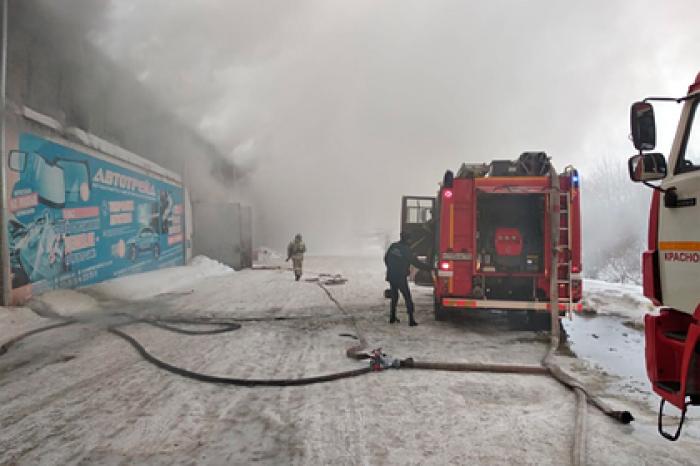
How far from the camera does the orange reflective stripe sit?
258 cm

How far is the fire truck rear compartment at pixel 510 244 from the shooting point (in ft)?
23.7

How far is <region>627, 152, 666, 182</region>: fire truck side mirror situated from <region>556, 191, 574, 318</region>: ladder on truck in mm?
3791

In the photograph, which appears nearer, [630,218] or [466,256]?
[466,256]

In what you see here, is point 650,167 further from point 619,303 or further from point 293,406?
point 619,303

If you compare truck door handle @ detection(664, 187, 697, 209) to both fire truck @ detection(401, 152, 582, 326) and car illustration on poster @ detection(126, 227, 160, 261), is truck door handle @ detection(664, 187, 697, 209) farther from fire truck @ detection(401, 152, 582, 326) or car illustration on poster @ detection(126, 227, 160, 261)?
car illustration on poster @ detection(126, 227, 160, 261)

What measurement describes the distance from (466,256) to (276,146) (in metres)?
20.7

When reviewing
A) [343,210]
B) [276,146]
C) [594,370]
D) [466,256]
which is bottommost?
[594,370]

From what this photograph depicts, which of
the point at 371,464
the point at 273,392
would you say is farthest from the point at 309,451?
the point at 273,392

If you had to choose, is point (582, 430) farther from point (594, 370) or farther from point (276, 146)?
point (276, 146)

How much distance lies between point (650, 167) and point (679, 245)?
0.53 meters

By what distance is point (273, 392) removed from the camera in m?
4.15

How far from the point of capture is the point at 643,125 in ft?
9.70

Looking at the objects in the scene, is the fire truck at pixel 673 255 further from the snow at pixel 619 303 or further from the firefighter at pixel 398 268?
the snow at pixel 619 303

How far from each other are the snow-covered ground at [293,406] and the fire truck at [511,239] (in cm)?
67
